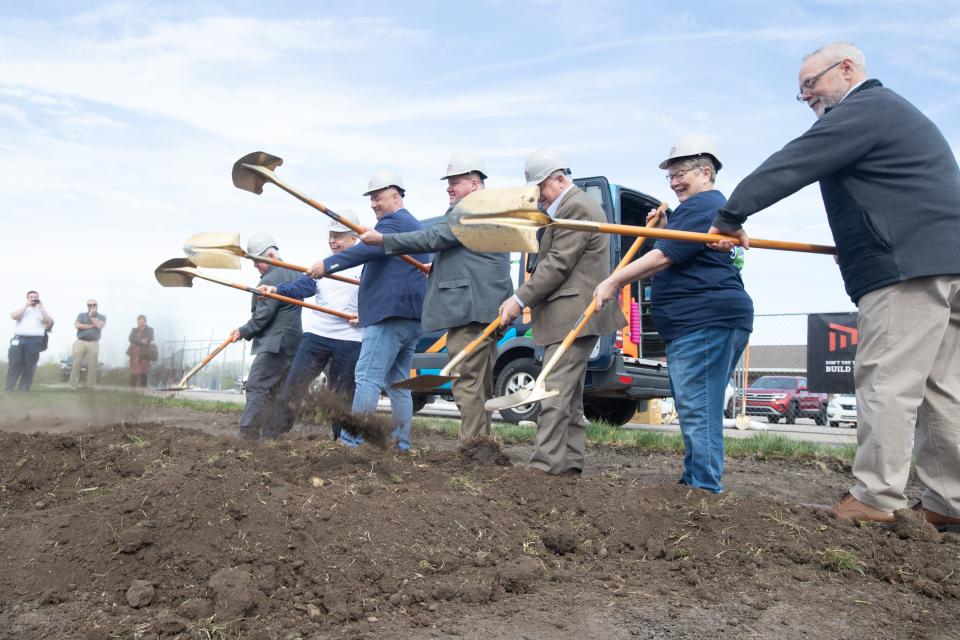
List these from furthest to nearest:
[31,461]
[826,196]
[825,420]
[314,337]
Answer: [825,420]
[314,337]
[31,461]
[826,196]

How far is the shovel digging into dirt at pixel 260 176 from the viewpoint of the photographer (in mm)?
6305

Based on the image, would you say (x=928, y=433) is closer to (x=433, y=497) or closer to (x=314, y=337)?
(x=433, y=497)

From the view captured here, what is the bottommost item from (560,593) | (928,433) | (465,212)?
(560,593)

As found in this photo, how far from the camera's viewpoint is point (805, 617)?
2596 mm

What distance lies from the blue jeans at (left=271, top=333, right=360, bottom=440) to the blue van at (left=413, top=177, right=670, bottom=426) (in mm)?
2766

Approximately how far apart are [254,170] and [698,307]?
149 inches

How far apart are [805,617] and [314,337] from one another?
468 centimetres

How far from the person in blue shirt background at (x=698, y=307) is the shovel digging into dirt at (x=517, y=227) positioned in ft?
0.77

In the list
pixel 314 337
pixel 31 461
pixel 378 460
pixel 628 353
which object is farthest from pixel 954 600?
pixel 628 353

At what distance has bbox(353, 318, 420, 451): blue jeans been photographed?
5.61 meters

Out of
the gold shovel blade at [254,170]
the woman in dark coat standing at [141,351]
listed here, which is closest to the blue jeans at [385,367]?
the gold shovel blade at [254,170]

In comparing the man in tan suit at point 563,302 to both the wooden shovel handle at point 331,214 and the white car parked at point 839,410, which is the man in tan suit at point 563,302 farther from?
the white car parked at point 839,410

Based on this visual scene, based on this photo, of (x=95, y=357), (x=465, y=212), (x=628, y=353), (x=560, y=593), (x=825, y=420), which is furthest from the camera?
(x=825, y=420)

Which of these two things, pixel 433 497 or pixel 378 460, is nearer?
pixel 433 497
